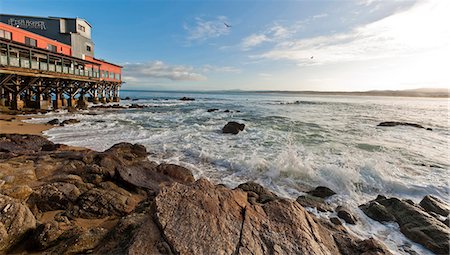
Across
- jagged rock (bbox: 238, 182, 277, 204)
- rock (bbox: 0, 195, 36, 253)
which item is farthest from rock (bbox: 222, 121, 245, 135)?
rock (bbox: 0, 195, 36, 253)

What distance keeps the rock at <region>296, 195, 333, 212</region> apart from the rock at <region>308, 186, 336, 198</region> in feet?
0.95

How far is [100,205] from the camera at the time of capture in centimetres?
501

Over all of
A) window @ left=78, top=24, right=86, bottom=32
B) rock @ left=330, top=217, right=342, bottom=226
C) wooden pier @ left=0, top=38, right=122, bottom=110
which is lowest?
rock @ left=330, top=217, right=342, bottom=226

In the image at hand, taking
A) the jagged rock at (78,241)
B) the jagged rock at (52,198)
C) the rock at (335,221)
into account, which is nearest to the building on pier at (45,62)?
the jagged rock at (52,198)

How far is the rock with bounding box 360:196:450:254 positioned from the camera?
492 centimetres

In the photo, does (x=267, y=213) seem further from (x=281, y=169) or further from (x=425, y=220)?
(x=281, y=169)

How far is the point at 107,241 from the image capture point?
342cm

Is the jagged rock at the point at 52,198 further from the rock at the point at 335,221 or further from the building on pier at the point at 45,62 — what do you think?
the building on pier at the point at 45,62

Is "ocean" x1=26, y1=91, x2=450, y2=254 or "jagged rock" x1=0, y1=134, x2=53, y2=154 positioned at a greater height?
"jagged rock" x1=0, y1=134, x2=53, y2=154

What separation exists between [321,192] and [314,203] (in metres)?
0.97

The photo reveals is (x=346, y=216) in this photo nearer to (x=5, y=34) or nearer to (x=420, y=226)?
(x=420, y=226)

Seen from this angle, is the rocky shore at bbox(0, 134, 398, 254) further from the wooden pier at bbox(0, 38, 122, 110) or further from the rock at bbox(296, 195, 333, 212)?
the wooden pier at bbox(0, 38, 122, 110)

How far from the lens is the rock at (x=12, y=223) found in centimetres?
348

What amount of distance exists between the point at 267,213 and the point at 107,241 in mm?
2582
